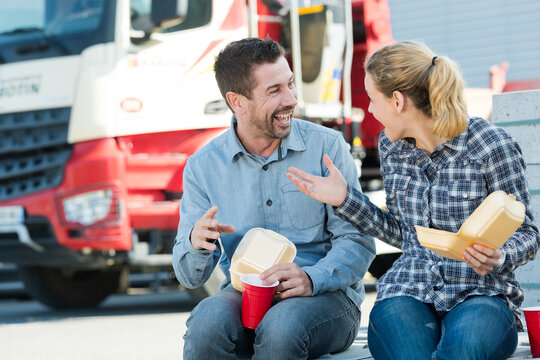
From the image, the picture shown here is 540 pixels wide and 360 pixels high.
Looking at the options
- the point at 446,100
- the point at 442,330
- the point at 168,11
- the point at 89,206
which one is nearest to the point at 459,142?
the point at 446,100

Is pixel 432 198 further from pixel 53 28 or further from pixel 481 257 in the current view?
pixel 53 28

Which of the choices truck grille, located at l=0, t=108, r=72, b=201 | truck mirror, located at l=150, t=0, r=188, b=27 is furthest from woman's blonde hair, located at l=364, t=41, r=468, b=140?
truck grille, located at l=0, t=108, r=72, b=201

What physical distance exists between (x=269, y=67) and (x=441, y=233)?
1.13 metres

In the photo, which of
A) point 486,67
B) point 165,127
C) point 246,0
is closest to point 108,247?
point 165,127

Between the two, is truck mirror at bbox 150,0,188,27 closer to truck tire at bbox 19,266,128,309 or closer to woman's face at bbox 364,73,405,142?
truck tire at bbox 19,266,128,309

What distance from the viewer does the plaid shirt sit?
3068mm

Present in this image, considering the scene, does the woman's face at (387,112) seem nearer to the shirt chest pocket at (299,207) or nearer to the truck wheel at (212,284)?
the shirt chest pocket at (299,207)

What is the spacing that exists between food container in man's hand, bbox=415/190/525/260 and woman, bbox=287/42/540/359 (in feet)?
0.35

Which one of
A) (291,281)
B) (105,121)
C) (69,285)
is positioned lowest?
(69,285)

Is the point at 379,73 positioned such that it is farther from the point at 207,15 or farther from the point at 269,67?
the point at 207,15

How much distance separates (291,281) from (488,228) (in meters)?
0.75

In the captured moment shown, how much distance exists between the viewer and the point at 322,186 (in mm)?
3270

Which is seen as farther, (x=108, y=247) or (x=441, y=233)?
(x=108, y=247)

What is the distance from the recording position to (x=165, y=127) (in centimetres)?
690
